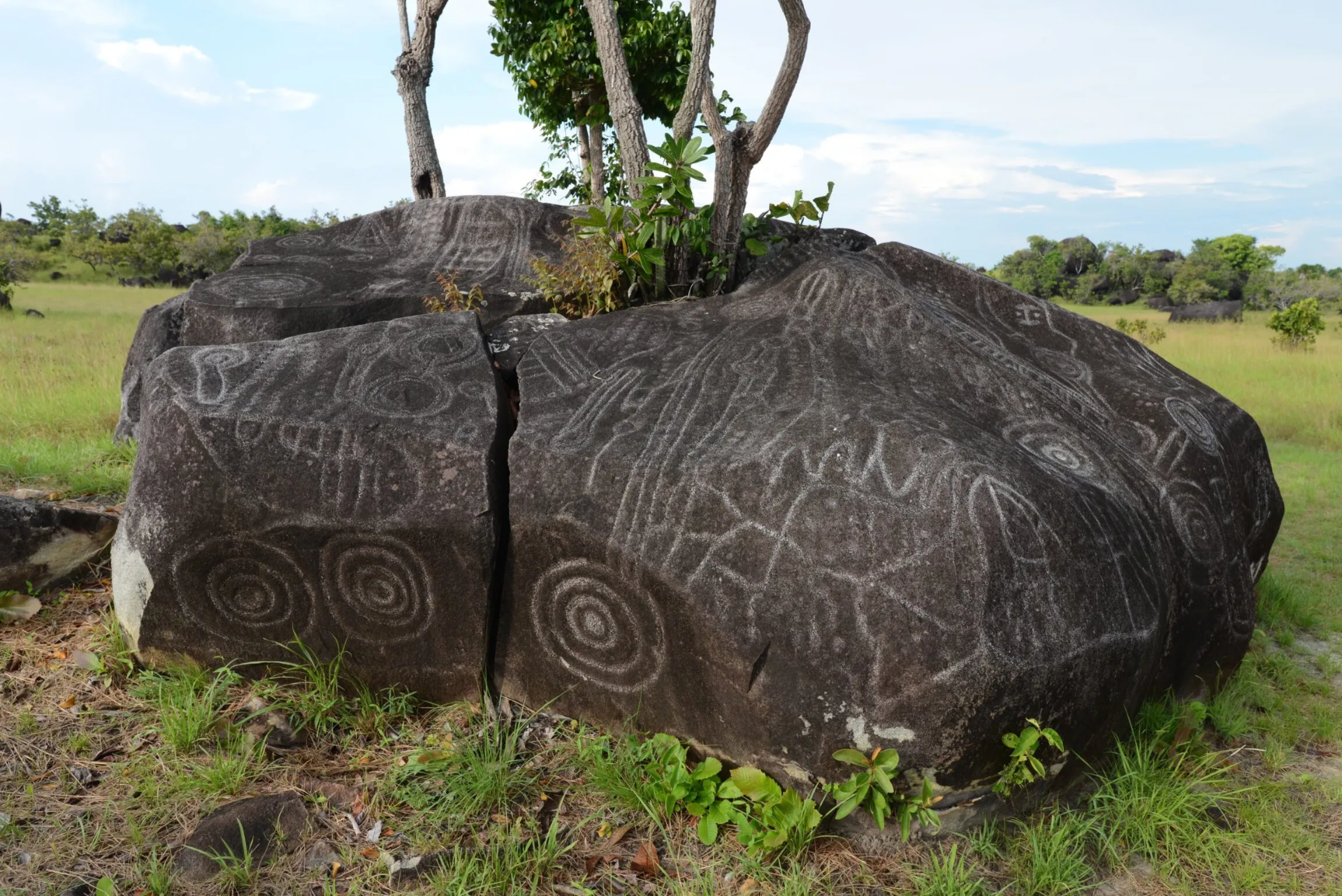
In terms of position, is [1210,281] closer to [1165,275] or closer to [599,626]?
[1165,275]

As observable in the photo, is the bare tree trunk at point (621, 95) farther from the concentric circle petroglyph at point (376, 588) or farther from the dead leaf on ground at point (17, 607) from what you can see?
the dead leaf on ground at point (17, 607)

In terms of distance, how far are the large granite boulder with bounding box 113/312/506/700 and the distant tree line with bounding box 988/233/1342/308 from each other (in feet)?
89.2

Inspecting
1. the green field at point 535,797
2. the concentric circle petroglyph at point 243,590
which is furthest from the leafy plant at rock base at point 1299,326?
the concentric circle petroglyph at point 243,590

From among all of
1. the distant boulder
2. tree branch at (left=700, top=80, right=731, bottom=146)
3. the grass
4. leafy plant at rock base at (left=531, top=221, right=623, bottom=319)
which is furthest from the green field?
the distant boulder

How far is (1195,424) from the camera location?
11.8 feet

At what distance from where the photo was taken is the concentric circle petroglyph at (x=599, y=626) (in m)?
2.76

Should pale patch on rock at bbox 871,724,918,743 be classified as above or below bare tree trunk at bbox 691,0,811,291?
below

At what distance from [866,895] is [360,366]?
229cm

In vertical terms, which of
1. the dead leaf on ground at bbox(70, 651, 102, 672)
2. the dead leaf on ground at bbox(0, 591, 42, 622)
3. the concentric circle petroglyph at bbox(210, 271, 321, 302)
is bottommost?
the dead leaf on ground at bbox(70, 651, 102, 672)

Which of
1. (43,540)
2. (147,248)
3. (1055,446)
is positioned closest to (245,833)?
(43,540)

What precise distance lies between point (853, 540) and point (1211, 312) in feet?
83.4

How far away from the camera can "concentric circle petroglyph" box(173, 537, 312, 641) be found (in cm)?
305

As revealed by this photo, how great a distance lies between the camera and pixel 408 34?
884 centimetres

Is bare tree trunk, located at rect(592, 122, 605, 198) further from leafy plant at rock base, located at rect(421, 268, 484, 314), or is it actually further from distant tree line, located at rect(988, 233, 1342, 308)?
distant tree line, located at rect(988, 233, 1342, 308)
